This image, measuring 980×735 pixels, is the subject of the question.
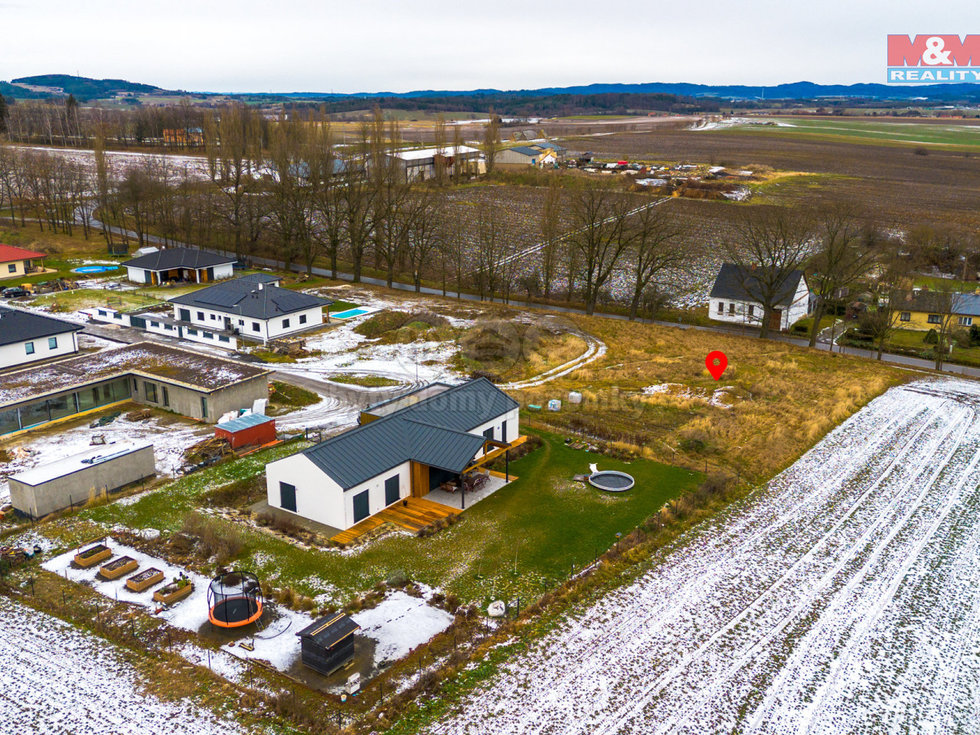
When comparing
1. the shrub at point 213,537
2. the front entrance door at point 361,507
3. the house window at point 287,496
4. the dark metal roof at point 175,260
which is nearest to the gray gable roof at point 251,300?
the dark metal roof at point 175,260

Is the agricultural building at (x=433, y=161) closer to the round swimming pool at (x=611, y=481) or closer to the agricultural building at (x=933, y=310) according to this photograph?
the agricultural building at (x=933, y=310)

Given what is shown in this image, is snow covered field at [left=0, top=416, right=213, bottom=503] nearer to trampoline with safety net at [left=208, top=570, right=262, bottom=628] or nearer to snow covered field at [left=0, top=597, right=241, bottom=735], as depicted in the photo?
trampoline with safety net at [left=208, top=570, right=262, bottom=628]

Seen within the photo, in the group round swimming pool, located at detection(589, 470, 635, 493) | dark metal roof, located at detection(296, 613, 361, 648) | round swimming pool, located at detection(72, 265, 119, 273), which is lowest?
round swimming pool, located at detection(589, 470, 635, 493)

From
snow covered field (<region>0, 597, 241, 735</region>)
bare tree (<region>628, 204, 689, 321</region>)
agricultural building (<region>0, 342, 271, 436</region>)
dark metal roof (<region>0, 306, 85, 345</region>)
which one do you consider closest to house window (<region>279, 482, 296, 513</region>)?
snow covered field (<region>0, 597, 241, 735</region>)

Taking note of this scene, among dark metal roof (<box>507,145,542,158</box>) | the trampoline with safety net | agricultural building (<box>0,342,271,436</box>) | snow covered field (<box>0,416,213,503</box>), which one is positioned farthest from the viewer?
dark metal roof (<box>507,145,542,158</box>)

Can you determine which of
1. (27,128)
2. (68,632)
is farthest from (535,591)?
(27,128)

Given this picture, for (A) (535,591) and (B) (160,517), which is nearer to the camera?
(A) (535,591)

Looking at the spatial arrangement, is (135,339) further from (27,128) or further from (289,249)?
(27,128)

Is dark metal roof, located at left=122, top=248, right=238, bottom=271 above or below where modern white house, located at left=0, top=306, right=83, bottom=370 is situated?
above
